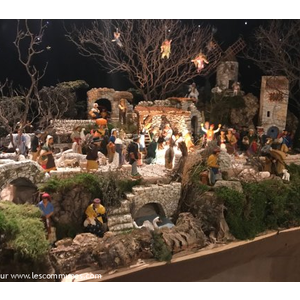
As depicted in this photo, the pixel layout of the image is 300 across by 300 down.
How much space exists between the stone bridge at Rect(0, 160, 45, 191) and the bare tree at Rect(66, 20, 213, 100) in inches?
323

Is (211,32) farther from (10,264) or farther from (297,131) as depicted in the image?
(10,264)

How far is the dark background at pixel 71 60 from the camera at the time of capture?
42.6 feet

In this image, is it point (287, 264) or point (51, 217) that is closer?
point (51, 217)

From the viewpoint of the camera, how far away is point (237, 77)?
1666 centimetres

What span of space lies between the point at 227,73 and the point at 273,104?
113 inches

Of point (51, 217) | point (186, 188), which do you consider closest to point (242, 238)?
point (186, 188)

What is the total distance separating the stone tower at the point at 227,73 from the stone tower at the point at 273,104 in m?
1.75

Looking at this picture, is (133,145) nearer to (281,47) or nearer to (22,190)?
(22,190)

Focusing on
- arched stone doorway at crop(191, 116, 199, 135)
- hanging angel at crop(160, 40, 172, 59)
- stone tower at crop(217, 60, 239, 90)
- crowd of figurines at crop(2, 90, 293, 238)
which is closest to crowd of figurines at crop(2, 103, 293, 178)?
crowd of figurines at crop(2, 90, 293, 238)

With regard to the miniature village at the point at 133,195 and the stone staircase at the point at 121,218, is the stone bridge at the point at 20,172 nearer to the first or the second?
the miniature village at the point at 133,195

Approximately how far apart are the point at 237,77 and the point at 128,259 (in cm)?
1254

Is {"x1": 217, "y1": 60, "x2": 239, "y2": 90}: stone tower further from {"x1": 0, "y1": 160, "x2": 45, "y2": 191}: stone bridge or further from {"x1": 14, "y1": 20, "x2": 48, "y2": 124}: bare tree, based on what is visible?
{"x1": 0, "y1": 160, "x2": 45, "y2": 191}: stone bridge

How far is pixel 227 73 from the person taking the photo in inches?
641

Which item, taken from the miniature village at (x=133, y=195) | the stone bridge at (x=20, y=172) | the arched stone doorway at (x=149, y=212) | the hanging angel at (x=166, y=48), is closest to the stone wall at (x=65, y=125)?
the miniature village at (x=133, y=195)
